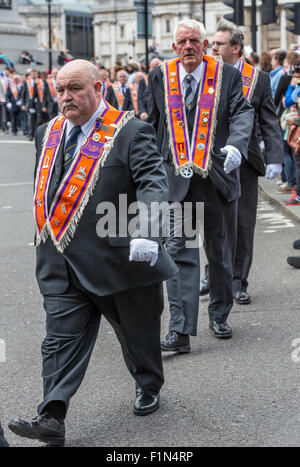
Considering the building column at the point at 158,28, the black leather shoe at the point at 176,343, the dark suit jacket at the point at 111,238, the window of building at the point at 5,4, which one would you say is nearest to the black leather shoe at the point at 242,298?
the black leather shoe at the point at 176,343

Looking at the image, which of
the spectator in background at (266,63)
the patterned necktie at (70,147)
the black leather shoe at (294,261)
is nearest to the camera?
the patterned necktie at (70,147)

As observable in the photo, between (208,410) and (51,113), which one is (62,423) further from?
(51,113)

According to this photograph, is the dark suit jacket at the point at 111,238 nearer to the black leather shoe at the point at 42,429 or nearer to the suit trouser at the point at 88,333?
the suit trouser at the point at 88,333

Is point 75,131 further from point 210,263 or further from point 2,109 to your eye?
point 2,109

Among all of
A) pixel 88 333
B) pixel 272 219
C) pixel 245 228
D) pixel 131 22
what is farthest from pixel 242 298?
pixel 131 22

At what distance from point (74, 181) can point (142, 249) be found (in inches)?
18.7

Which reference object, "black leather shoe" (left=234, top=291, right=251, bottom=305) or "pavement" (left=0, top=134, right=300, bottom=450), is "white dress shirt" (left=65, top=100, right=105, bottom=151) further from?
"black leather shoe" (left=234, top=291, right=251, bottom=305)

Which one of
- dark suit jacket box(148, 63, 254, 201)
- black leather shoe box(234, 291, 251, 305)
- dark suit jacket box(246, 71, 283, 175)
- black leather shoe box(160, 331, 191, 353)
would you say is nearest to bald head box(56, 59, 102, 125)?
dark suit jacket box(148, 63, 254, 201)

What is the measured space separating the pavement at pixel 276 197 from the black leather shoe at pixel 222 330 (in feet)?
16.6

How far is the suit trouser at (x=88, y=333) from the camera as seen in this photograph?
165 inches

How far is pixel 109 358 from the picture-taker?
5.57 m

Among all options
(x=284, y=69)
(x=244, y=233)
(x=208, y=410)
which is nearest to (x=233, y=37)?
(x=244, y=233)

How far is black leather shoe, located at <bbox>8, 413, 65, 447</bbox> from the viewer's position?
407cm

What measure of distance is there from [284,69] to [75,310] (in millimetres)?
9725
